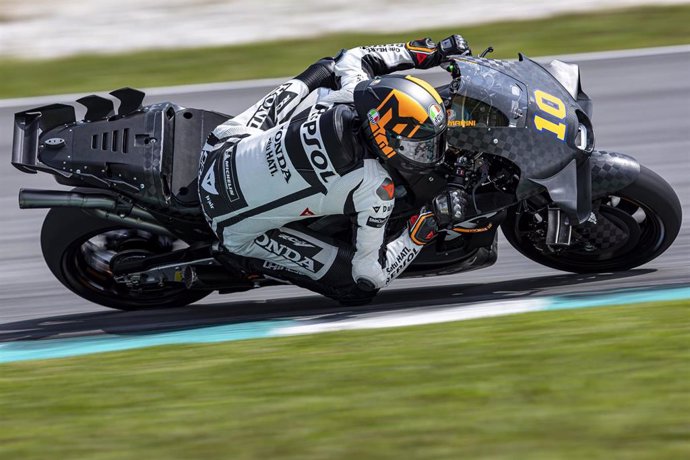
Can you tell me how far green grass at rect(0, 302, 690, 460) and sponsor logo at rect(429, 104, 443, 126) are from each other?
104 centimetres

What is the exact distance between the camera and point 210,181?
567 cm

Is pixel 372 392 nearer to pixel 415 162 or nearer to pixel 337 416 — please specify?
pixel 337 416

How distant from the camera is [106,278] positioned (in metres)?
6.38

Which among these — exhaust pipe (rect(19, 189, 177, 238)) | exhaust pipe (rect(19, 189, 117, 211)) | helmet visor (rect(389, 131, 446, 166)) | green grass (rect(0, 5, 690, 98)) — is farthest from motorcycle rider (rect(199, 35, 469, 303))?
green grass (rect(0, 5, 690, 98))

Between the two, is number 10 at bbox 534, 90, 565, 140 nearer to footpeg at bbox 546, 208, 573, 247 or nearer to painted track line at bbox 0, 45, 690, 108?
footpeg at bbox 546, 208, 573, 247

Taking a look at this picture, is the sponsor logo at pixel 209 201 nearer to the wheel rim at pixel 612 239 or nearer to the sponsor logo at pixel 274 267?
the sponsor logo at pixel 274 267

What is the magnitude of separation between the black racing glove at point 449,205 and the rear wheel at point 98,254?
1.84m

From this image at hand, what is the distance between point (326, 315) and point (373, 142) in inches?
49.9

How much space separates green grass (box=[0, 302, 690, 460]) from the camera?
3961 millimetres

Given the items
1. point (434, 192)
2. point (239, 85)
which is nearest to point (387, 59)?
point (434, 192)

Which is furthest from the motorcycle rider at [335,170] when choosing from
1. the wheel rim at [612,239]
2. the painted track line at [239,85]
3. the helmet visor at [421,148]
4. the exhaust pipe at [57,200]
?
the painted track line at [239,85]

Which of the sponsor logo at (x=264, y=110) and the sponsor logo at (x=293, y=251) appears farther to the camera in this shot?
the sponsor logo at (x=264, y=110)

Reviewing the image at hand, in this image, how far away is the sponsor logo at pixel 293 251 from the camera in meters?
5.71

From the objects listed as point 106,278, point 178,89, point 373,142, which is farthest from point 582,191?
point 178,89
